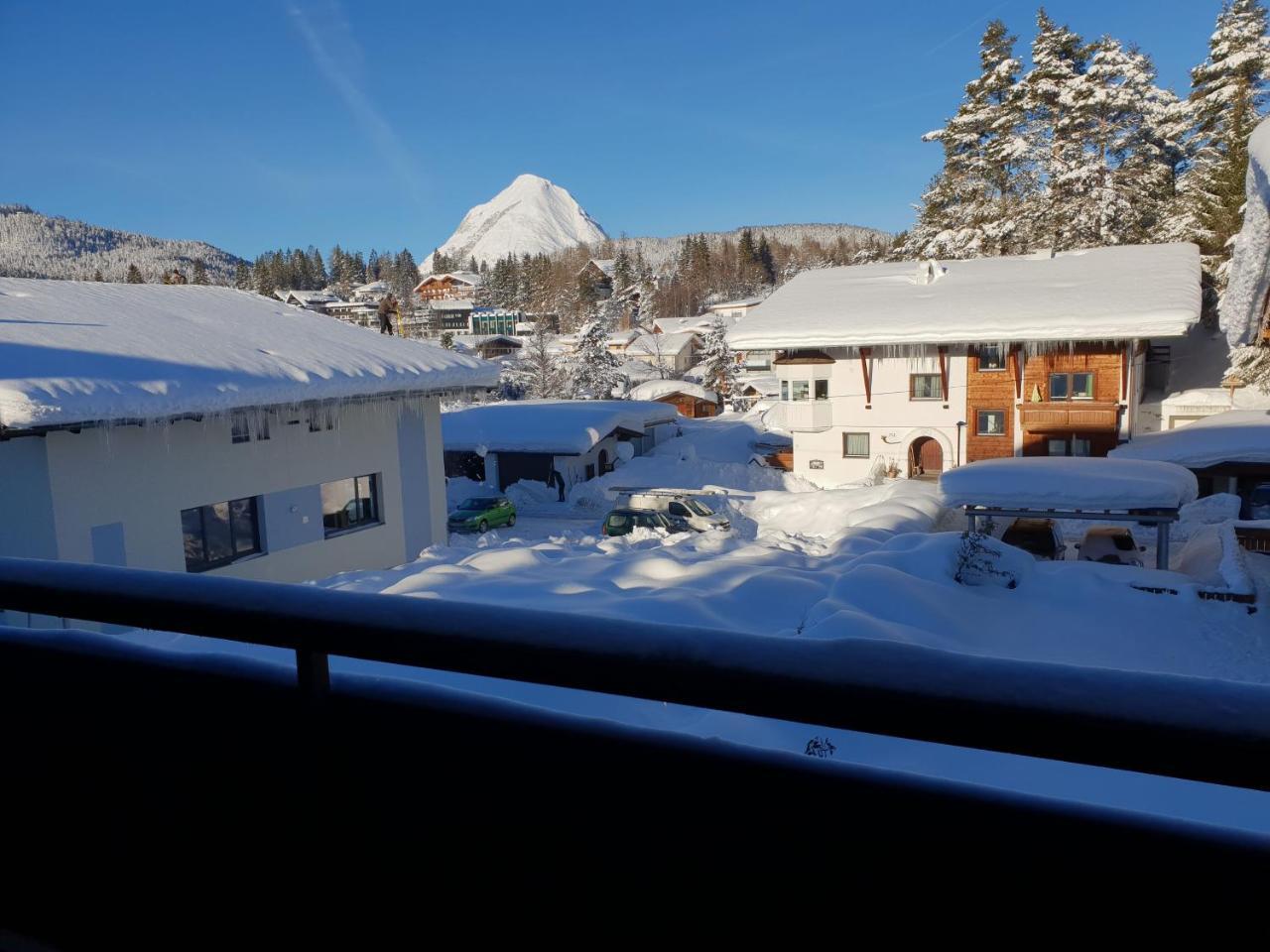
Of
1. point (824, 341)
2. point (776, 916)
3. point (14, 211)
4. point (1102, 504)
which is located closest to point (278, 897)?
point (776, 916)

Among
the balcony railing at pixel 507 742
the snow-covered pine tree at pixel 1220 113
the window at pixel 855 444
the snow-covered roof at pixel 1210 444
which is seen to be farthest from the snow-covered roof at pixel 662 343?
the balcony railing at pixel 507 742

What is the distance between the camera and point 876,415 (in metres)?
30.2

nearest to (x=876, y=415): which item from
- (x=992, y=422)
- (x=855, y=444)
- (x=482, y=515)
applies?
(x=855, y=444)

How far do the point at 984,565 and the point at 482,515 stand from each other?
17.2 m

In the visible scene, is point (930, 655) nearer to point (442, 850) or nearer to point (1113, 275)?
point (442, 850)

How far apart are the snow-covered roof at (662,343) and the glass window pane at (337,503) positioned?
2405 inches

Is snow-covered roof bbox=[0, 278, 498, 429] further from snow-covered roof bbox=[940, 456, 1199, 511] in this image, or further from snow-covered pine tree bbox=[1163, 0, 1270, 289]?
snow-covered pine tree bbox=[1163, 0, 1270, 289]

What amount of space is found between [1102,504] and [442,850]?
673 inches

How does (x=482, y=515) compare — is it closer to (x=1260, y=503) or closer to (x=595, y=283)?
(x=1260, y=503)

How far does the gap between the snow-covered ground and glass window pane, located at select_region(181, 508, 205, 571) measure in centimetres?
289

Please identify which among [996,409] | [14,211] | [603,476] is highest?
[14,211]

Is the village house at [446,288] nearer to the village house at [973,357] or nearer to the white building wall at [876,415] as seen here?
the village house at [973,357]

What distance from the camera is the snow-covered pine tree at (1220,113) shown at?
106 feet

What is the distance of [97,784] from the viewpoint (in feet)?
5.51
